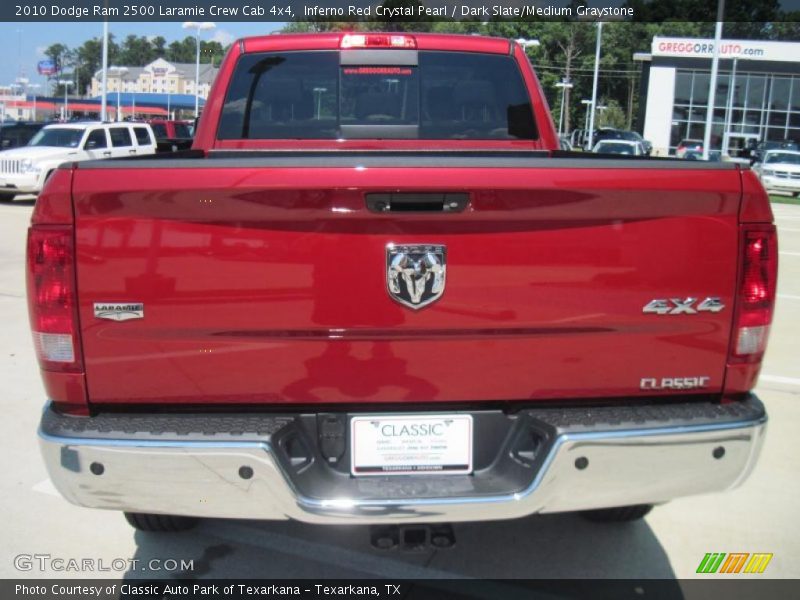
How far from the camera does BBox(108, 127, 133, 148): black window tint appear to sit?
19641mm

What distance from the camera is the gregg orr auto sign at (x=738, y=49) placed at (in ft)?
162

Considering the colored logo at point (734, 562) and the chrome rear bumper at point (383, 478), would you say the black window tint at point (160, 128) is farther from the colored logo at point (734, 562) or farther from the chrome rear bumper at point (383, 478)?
the chrome rear bumper at point (383, 478)

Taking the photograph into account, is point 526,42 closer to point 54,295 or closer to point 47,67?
Answer: point 54,295

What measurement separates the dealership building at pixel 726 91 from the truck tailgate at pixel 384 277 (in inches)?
1996

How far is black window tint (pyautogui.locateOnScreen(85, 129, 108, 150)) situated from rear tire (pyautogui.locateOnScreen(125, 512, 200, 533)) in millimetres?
16969

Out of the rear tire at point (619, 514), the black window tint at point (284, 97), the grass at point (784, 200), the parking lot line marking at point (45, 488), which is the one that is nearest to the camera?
the rear tire at point (619, 514)

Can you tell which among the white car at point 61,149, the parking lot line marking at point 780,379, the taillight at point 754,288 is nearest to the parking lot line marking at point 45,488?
the taillight at point 754,288

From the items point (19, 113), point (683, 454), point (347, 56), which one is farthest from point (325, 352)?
point (19, 113)

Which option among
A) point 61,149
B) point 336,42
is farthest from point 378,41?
point 61,149

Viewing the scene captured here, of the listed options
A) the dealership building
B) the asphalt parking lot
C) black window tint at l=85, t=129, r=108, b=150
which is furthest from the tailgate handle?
the dealership building

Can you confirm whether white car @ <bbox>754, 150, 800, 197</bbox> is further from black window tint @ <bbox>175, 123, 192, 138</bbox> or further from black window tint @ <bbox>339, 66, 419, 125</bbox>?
black window tint @ <bbox>339, 66, 419, 125</bbox>

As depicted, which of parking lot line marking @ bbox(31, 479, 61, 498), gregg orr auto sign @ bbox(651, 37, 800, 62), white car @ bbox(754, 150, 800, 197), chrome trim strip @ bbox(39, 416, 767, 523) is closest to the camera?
chrome trim strip @ bbox(39, 416, 767, 523)
